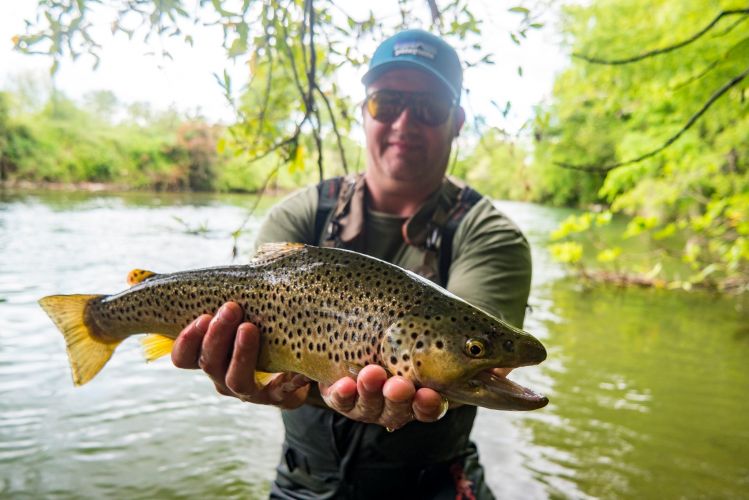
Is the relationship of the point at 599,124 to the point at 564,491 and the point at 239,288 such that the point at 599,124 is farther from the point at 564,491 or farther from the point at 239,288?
the point at 239,288

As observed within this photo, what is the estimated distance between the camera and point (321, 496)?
9.23 ft

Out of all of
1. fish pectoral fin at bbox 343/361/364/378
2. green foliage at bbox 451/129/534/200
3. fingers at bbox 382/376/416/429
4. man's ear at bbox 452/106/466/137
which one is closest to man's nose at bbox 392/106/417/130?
man's ear at bbox 452/106/466/137

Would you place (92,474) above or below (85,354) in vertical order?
below

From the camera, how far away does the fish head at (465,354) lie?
5.46 feet

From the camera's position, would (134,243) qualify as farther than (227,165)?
No

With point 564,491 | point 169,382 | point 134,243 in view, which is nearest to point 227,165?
point 134,243

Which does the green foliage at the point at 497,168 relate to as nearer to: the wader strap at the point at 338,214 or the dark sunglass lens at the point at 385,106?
the dark sunglass lens at the point at 385,106

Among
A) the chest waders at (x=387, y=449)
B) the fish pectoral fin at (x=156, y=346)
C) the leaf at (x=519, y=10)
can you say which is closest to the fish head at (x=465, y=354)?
the chest waders at (x=387, y=449)

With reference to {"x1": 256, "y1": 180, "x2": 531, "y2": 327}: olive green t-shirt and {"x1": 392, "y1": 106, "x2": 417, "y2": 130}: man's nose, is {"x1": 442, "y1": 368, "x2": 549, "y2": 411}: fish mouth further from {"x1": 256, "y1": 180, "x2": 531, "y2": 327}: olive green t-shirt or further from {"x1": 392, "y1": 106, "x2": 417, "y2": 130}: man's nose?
{"x1": 392, "y1": 106, "x2": 417, "y2": 130}: man's nose

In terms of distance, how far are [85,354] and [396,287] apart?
159cm

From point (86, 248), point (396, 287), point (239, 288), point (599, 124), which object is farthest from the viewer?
point (599, 124)

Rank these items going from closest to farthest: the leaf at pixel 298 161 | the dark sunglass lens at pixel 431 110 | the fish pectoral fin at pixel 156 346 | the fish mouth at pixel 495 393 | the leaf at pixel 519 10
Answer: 1. the fish mouth at pixel 495 393
2. the fish pectoral fin at pixel 156 346
3. the leaf at pixel 519 10
4. the dark sunglass lens at pixel 431 110
5. the leaf at pixel 298 161

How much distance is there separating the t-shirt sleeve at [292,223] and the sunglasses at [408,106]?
70 centimetres

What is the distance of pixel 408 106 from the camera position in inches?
124
